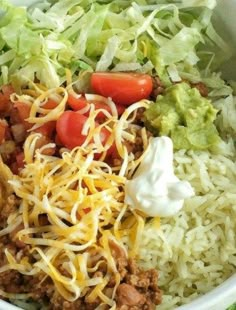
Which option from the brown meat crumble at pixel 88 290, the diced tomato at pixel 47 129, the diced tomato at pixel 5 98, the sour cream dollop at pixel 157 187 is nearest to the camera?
the brown meat crumble at pixel 88 290

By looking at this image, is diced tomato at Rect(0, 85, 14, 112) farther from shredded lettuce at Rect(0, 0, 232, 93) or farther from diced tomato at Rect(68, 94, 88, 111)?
diced tomato at Rect(68, 94, 88, 111)

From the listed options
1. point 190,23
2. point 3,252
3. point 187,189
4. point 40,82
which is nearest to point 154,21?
point 190,23

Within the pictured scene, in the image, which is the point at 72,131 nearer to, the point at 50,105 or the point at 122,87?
the point at 50,105

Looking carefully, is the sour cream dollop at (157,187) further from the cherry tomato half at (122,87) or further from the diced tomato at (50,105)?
the diced tomato at (50,105)

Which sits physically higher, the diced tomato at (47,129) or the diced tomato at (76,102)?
the diced tomato at (76,102)

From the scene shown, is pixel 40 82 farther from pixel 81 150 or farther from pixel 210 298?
pixel 210 298

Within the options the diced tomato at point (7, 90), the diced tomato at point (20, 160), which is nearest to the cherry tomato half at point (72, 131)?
the diced tomato at point (20, 160)

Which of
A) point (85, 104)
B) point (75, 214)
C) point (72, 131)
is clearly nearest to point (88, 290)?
point (75, 214)

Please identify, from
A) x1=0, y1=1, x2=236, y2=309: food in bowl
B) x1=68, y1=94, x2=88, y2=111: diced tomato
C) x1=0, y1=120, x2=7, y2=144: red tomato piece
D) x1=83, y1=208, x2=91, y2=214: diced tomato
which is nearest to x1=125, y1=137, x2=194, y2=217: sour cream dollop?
Result: x1=0, y1=1, x2=236, y2=309: food in bowl
